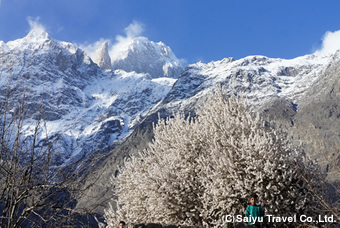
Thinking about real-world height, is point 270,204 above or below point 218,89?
below

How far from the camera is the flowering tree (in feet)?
53.3

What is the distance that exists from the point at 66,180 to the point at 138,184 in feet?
47.0

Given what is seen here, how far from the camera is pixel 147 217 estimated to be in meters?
20.4

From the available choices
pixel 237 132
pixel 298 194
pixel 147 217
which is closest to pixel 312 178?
pixel 298 194

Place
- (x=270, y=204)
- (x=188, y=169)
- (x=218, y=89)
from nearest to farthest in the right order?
(x=270, y=204) → (x=188, y=169) → (x=218, y=89)

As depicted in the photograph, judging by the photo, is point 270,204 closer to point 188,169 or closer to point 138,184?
point 188,169

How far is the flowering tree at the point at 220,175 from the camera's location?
1623 cm

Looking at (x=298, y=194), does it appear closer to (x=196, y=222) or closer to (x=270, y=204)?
(x=270, y=204)

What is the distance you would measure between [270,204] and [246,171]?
193cm

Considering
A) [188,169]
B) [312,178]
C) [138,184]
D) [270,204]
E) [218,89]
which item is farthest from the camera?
[218,89]

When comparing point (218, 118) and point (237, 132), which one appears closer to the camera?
point (237, 132)

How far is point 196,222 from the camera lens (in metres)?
18.5

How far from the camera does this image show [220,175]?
1695 centimetres

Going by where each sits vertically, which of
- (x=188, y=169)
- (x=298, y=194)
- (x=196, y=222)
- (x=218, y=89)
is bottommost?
(x=196, y=222)
